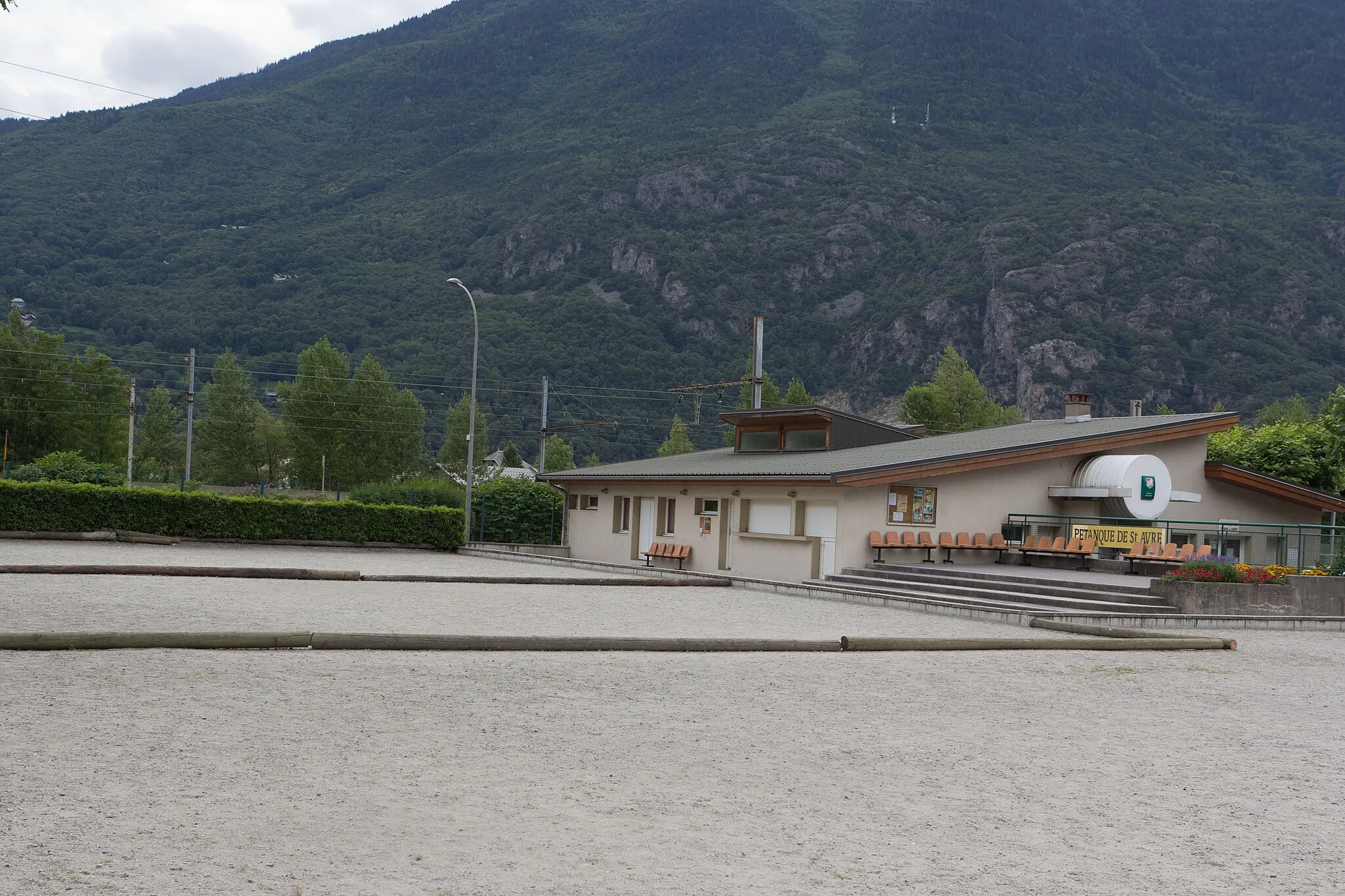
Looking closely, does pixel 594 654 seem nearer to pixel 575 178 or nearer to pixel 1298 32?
pixel 575 178

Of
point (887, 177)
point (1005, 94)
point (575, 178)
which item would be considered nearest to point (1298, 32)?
point (1005, 94)

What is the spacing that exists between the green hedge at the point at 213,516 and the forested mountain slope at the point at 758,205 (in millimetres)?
58351

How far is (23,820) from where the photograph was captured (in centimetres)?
554

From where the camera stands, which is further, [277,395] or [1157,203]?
[1157,203]

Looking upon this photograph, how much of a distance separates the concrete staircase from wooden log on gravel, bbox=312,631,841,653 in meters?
6.60

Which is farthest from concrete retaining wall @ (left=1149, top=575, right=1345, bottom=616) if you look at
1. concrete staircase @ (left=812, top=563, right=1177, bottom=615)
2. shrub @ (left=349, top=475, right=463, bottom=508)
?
shrub @ (left=349, top=475, right=463, bottom=508)

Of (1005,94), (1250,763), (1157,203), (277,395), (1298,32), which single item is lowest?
(1250,763)

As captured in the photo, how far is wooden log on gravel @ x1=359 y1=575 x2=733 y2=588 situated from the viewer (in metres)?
23.0

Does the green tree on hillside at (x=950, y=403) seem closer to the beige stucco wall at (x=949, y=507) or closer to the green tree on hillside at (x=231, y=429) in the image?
the beige stucco wall at (x=949, y=507)

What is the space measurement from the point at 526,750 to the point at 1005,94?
16519cm

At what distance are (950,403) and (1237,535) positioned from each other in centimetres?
4033

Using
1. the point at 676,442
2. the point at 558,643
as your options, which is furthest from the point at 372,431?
the point at 558,643

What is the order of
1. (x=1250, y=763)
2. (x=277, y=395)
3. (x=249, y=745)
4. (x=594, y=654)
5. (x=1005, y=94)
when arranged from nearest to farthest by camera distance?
(x=249, y=745) < (x=1250, y=763) < (x=594, y=654) < (x=277, y=395) < (x=1005, y=94)

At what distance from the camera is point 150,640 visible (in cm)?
1095
